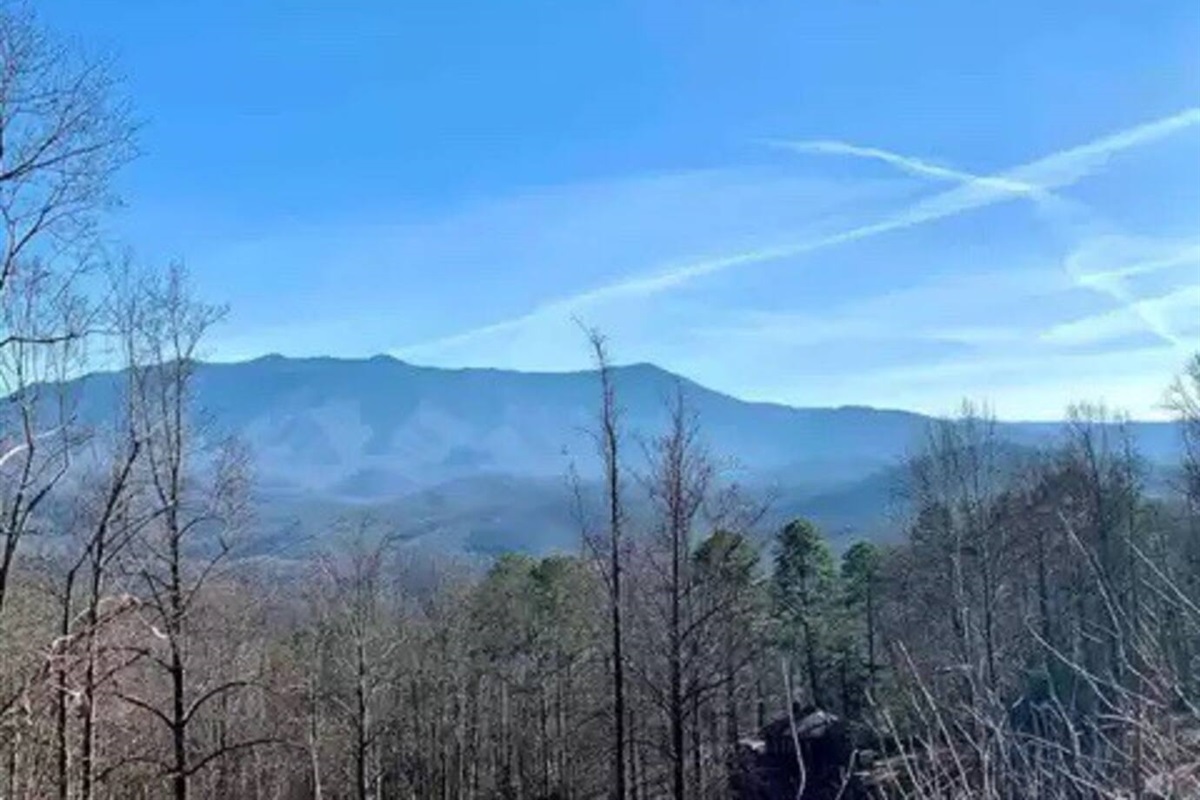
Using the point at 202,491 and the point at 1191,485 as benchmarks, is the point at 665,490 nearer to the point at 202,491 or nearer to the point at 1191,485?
the point at 202,491

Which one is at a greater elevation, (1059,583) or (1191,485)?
(1191,485)

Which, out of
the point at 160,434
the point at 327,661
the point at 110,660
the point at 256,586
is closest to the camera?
the point at 110,660

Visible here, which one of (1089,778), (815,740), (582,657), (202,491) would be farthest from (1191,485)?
(1089,778)

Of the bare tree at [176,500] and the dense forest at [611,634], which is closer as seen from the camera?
the dense forest at [611,634]

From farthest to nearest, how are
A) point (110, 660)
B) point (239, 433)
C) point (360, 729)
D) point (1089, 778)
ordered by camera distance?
point (360, 729)
point (239, 433)
point (110, 660)
point (1089, 778)

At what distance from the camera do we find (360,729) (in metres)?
25.1

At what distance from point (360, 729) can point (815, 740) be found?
13680mm

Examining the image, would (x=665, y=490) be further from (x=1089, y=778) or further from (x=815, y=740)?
(x=815, y=740)

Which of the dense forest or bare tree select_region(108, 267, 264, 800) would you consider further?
bare tree select_region(108, 267, 264, 800)

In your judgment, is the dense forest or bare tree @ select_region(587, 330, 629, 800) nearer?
the dense forest

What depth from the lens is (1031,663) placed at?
103ft

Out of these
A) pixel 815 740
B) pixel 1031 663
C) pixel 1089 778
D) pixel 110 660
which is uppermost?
pixel 1089 778

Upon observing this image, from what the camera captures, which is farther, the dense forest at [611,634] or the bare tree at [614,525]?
the bare tree at [614,525]

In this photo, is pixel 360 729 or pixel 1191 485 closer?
pixel 360 729
